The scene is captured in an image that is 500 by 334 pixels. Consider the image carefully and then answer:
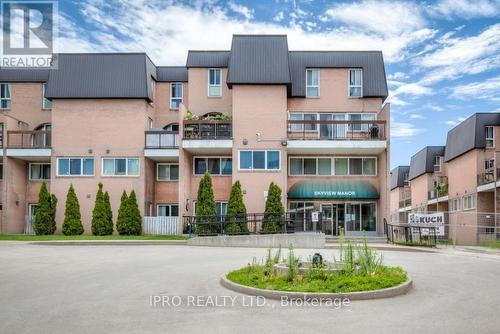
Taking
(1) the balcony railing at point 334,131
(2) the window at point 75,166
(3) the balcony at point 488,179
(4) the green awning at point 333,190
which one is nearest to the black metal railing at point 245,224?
(4) the green awning at point 333,190

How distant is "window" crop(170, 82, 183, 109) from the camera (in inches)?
1470

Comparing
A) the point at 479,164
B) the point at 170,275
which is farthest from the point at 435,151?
the point at 170,275

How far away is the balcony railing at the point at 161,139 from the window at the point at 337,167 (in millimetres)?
7315

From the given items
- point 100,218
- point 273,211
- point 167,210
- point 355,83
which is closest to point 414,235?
point 273,211

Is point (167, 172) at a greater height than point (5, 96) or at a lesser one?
lesser

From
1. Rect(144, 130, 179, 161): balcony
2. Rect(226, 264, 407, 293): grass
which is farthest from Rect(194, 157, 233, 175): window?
Rect(226, 264, 407, 293): grass

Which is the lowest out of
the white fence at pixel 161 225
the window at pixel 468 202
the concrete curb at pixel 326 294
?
the concrete curb at pixel 326 294

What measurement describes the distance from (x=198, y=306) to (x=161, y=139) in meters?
24.6

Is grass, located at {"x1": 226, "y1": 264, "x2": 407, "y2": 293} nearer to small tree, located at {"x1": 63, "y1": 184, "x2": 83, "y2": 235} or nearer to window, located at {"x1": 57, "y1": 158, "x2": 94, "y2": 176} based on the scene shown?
small tree, located at {"x1": 63, "y1": 184, "x2": 83, "y2": 235}

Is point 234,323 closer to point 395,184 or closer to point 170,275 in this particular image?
point 170,275

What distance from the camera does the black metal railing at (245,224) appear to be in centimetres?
2839

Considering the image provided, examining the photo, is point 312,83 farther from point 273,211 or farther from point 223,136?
point 273,211

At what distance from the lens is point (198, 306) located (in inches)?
401

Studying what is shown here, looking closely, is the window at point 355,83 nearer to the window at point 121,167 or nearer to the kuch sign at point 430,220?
the kuch sign at point 430,220
